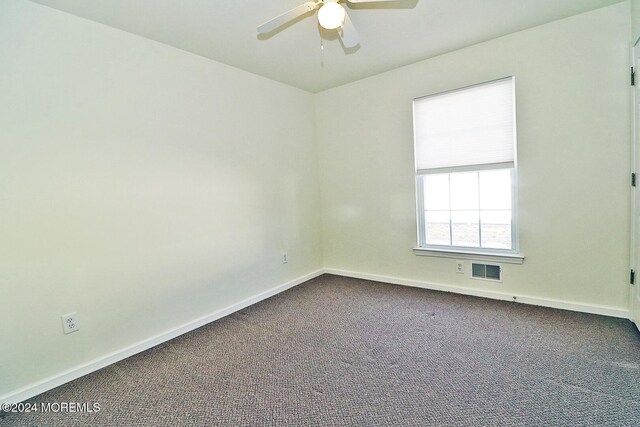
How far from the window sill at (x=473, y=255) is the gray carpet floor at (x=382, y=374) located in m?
0.44

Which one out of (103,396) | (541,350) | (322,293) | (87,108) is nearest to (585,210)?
(541,350)

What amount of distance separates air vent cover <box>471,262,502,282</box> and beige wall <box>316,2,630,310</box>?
7 centimetres

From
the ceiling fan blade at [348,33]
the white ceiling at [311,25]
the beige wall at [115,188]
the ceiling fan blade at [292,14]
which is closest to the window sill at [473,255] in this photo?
the beige wall at [115,188]

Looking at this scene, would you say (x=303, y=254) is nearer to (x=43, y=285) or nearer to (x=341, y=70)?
(x=341, y=70)

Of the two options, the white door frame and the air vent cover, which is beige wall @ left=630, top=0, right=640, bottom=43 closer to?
the white door frame

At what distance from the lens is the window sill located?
2952 mm

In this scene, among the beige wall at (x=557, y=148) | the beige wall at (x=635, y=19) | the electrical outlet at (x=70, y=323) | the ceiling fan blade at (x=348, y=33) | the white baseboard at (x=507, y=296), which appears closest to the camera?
the ceiling fan blade at (x=348, y=33)

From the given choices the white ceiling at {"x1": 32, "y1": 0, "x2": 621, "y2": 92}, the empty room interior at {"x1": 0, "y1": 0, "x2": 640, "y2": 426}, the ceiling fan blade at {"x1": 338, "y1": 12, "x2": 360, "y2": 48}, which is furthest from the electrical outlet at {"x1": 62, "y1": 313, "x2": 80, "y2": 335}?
the ceiling fan blade at {"x1": 338, "y1": 12, "x2": 360, "y2": 48}

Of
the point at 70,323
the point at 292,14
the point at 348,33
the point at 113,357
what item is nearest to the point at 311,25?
the point at 348,33

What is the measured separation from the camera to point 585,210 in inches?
103

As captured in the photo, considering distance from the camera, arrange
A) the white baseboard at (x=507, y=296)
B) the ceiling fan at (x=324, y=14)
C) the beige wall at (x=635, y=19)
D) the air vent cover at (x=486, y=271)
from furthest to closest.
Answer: the air vent cover at (x=486, y=271) < the white baseboard at (x=507, y=296) < the beige wall at (x=635, y=19) < the ceiling fan at (x=324, y=14)

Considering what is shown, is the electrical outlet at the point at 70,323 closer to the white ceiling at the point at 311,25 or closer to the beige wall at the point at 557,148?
the white ceiling at the point at 311,25

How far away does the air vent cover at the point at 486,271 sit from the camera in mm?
3074

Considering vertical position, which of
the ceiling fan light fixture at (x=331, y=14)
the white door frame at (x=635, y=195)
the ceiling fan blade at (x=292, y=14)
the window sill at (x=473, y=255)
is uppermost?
the ceiling fan blade at (x=292, y=14)
